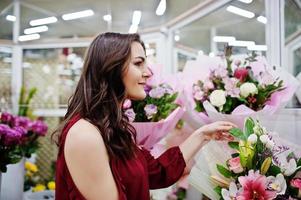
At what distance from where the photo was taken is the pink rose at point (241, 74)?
1619mm

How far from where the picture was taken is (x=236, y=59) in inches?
68.1

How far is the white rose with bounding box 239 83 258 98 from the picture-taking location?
5.08ft

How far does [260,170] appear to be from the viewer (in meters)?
1.07

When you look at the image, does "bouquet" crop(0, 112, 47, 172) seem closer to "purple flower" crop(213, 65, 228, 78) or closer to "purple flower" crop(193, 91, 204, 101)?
"purple flower" crop(193, 91, 204, 101)

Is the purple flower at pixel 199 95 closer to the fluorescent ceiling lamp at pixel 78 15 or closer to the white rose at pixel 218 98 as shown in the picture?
the white rose at pixel 218 98

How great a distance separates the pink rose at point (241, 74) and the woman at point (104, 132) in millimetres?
551

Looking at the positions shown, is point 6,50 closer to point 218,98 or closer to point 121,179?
point 218,98

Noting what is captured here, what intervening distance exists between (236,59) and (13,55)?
295 centimetres

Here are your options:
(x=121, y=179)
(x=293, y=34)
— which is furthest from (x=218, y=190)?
(x=293, y=34)

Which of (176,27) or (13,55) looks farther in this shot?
(13,55)

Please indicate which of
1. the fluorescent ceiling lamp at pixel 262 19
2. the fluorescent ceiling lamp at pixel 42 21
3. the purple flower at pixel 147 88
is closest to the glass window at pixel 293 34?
the fluorescent ceiling lamp at pixel 262 19

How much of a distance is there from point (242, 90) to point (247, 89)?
24 mm

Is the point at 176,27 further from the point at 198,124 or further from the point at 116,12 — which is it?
the point at 198,124

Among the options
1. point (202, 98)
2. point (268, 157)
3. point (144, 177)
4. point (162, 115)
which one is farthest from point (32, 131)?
point (268, 157)
